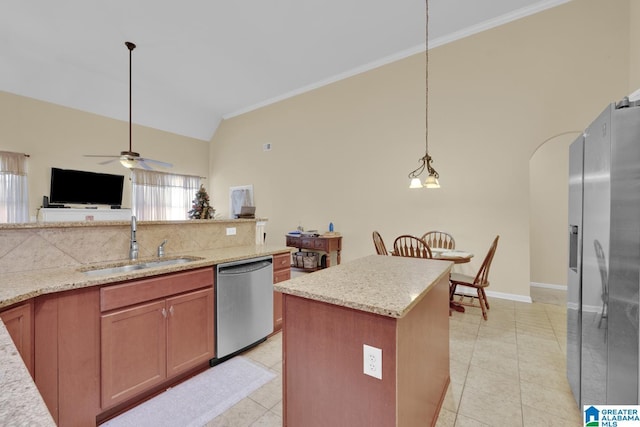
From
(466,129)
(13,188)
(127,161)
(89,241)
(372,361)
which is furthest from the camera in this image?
(13,188)

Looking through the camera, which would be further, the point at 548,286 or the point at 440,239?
the point at 548,286

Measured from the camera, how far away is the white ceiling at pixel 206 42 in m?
3.65

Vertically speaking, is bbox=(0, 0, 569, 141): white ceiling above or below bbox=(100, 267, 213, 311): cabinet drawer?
above

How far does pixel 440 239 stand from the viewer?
418cm

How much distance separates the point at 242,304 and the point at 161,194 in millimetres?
5744

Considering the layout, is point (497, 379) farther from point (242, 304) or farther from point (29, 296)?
point (29, 296)

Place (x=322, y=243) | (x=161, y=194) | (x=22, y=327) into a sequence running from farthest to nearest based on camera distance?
1. (x=161, y=194)
2. (x=322, y=243)
3. (x=22, y=327)

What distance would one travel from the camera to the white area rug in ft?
5.74

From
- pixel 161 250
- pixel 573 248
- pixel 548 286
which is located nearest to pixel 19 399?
pixel 161 250

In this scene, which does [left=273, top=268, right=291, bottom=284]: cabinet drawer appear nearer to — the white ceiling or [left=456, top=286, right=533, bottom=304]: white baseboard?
[left=456, top=286, right=533, bottom=304]: white baseboard

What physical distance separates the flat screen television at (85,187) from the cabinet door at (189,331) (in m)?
5.11

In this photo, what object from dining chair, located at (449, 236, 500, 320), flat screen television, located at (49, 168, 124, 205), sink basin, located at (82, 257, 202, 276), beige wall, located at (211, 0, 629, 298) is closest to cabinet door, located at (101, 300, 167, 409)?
sink basin, located at (82, 257, 202, 276)

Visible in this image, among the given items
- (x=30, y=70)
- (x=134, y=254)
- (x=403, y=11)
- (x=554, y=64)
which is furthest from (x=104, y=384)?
(x=30, y=70)

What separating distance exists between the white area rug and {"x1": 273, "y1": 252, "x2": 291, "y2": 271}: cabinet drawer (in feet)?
2.97
